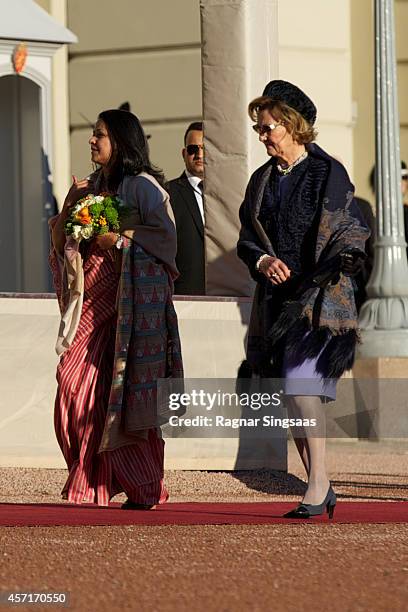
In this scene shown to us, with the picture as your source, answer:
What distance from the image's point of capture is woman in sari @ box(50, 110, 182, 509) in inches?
311

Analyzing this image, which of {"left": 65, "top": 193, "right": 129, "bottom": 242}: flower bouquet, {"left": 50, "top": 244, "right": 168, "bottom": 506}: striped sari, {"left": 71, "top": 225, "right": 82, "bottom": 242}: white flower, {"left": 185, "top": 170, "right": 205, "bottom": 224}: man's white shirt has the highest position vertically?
{"left": 185, "top": 170, "right": 205, "bottom": 224}: man's white shirt

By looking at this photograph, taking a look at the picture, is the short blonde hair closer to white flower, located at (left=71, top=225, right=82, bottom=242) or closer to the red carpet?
white flower, located at (left=71, top=225, right=82, bottom=242)

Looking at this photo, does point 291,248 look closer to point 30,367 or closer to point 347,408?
point 30,367

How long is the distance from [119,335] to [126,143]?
797mm

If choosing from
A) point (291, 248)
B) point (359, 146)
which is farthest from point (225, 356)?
point (359, 146)

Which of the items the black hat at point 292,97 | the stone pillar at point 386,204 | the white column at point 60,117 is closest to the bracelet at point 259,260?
the black hat at point 292,97

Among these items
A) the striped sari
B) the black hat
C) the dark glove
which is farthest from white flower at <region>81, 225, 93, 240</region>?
the dark glove

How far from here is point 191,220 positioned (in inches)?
420

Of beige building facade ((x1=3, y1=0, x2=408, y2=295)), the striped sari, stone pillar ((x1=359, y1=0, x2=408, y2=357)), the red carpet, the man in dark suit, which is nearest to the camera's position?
the red carpet

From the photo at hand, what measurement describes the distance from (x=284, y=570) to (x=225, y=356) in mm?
4132

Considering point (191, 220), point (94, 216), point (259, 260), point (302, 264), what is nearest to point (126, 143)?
point (94, 216)

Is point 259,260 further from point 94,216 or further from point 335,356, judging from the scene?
point 94,216

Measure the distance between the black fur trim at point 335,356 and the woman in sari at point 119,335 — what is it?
886 millimetres

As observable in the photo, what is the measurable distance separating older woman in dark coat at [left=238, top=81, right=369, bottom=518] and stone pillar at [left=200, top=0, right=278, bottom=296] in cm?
265
